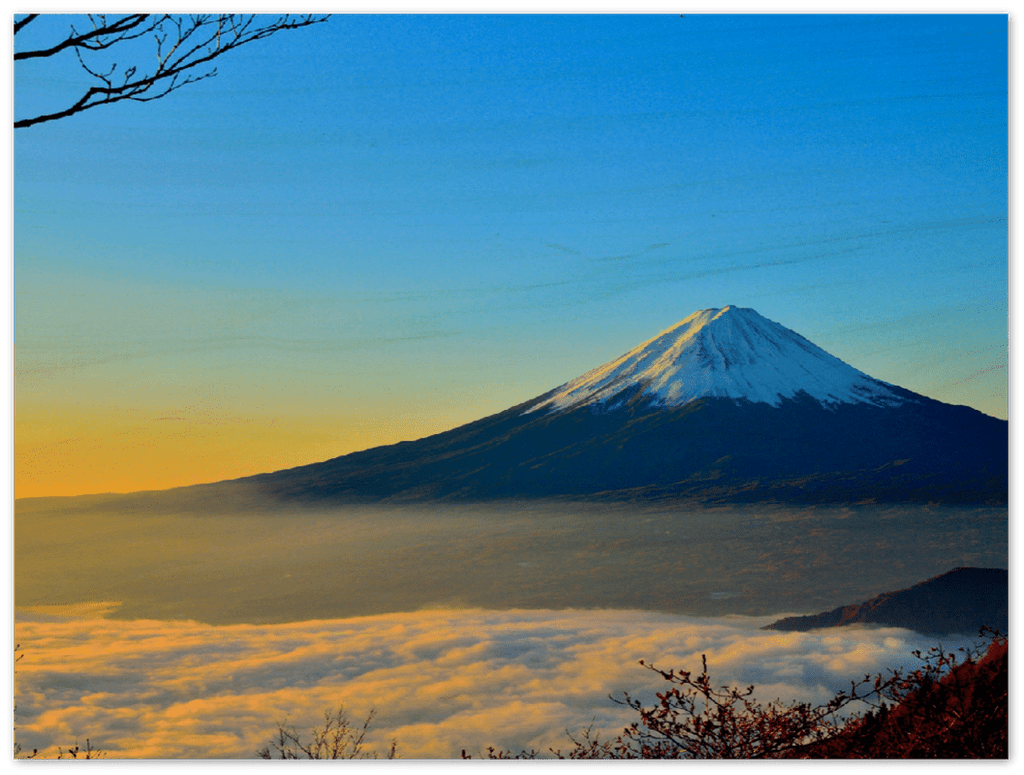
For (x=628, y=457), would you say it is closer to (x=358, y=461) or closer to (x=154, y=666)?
(x=358, y=461)

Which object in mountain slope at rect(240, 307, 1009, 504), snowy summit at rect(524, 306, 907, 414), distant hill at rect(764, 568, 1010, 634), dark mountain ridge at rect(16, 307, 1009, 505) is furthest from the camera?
snowy summit at rect(524, 306, 907, 414)

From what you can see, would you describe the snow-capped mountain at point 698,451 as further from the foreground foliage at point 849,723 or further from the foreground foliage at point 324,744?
the foreground foliage at point 324,744

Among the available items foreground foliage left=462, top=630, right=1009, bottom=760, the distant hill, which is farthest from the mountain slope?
foreground foliage left=462, top=630, right=1009, bottom=760

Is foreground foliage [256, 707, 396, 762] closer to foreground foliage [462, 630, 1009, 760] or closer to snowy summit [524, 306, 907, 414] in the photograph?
foreground foliage [462, 630, 1009, 760]

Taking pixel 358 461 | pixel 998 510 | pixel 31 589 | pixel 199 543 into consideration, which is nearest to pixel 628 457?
pixel 358 461

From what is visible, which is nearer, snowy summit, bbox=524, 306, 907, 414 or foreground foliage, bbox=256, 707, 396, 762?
foreground foliage, bbox=256, 707, 396, 762

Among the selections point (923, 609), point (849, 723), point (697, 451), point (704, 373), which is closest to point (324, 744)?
point (849, 723)

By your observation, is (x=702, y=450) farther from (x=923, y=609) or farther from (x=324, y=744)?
(x=324, y=744)
